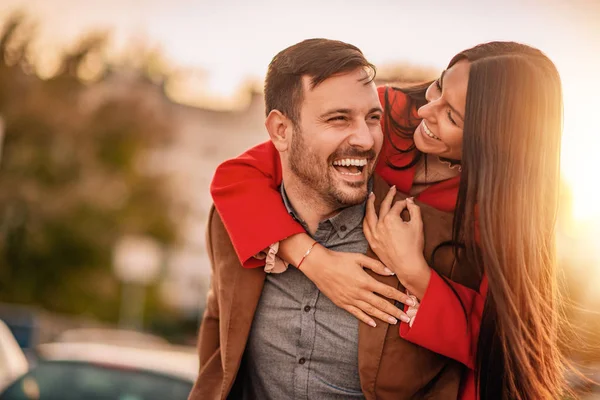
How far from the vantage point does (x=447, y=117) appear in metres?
3.18

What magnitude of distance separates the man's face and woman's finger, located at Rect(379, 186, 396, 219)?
0.28 ft

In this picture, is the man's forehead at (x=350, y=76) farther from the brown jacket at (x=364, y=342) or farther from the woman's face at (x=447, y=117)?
the brown jacket at (x=364, y=342)

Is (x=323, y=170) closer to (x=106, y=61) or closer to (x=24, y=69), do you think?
(x=24, y=69)

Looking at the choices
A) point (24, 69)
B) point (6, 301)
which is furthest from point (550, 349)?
point (6, 301)

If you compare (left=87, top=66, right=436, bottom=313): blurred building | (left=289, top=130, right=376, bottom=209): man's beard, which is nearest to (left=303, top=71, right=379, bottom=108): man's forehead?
(left=289, top=130, right=376, bottom=209): man's beard

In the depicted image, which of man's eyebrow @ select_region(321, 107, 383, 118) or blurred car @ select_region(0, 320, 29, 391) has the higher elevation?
man's eyebrow @ select_region(321, 107, 383, 118)

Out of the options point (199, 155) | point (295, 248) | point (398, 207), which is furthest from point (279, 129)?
point (199, 155)

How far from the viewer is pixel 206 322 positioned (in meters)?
3.64

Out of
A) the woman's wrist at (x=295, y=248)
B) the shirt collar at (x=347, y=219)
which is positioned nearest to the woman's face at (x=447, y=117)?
the shirt collar at (x=347, y=219)

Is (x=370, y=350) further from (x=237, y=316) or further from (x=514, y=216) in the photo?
(x=514, y=216)

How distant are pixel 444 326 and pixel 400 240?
14.3 inches

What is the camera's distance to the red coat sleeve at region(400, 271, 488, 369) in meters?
2.92

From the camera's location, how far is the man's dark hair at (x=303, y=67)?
3.31 metres

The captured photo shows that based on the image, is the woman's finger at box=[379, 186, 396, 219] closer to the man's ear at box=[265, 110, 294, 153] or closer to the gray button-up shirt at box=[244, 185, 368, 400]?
the gray button-up shirt at box=[244, 185, 368, 400]
